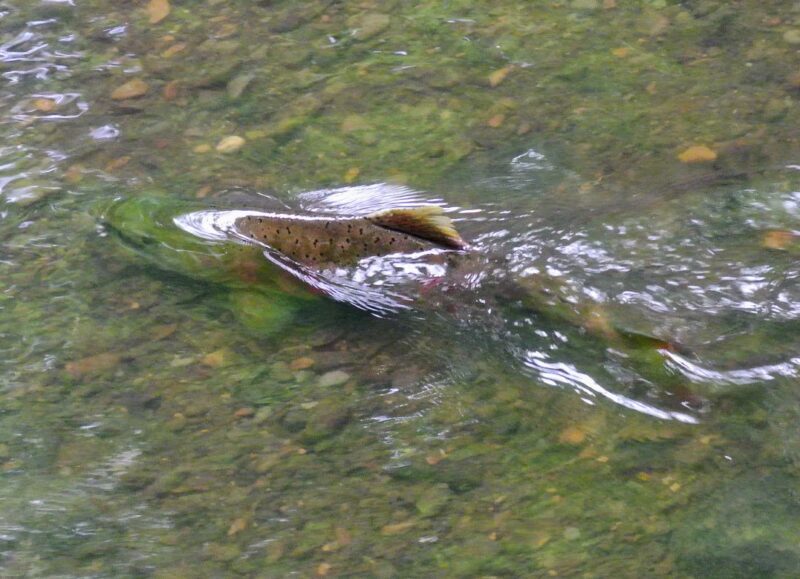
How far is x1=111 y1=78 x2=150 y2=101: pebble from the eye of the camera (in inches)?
187

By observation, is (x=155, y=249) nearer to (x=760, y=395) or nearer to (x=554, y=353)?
(x=554, y=353)

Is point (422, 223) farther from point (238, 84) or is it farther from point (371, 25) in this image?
point (371, 25)

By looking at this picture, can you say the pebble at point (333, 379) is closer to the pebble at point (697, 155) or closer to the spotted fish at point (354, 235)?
the spotted fish at point (354, 235)

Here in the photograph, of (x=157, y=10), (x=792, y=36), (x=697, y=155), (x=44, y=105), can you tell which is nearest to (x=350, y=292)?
(x=697, y=155)

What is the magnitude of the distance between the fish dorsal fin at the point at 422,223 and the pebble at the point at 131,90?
1988 mm

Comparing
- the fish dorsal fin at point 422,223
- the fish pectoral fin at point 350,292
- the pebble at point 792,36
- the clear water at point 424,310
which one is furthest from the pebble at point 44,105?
the pebble at point 792,36

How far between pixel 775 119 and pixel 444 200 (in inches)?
59.2

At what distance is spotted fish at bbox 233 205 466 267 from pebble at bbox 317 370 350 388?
1.49 ft

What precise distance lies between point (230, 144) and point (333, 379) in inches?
63.5

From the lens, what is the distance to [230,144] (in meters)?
4.40

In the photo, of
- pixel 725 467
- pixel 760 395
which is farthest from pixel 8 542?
pixel 760 395

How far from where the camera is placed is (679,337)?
3.15 metres

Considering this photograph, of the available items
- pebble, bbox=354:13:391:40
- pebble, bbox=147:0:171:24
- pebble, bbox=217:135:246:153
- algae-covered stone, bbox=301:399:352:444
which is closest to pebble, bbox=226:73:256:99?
pebble, bbox=217:135:246:153

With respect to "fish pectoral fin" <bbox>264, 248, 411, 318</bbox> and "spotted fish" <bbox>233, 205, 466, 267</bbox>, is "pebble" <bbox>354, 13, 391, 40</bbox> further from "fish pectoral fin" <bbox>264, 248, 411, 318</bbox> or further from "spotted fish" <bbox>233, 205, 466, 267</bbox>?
"fish pectoral fin" <bbox>264, 248, 411, 318</bbox>
